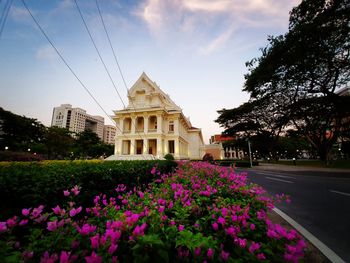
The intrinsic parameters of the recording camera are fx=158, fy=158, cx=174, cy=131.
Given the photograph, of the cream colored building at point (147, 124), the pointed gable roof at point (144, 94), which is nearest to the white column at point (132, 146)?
the cream colored building at point (147, 124)

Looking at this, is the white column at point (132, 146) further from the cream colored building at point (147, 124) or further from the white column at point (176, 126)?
the white column at point (176, 126)

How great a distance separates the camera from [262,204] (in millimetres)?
2459

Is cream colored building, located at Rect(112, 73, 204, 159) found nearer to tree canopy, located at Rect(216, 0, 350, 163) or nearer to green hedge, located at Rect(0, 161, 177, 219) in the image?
tree canopy, located at Rect(216, 0, 350, 163)

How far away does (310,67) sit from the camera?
52.4 feet

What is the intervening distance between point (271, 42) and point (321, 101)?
28.6 feet

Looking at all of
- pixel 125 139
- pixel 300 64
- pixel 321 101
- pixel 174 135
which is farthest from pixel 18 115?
pixel 321 101

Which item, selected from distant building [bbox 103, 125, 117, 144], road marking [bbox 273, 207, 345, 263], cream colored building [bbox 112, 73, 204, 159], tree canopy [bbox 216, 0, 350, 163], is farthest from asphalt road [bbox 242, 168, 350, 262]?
distant building [bbox 103, 125, 117, 144]

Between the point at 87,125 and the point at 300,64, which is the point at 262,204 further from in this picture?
the point at 87,125

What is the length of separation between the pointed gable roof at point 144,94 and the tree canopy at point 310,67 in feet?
58.5

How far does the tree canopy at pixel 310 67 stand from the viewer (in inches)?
532

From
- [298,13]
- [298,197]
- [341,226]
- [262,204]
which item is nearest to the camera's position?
[262,204]

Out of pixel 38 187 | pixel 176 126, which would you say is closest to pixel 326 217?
pixel 38 187

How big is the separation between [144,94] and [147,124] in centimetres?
760

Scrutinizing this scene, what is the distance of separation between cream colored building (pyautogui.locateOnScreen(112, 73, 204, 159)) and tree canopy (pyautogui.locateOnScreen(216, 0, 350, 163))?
15718 mm
